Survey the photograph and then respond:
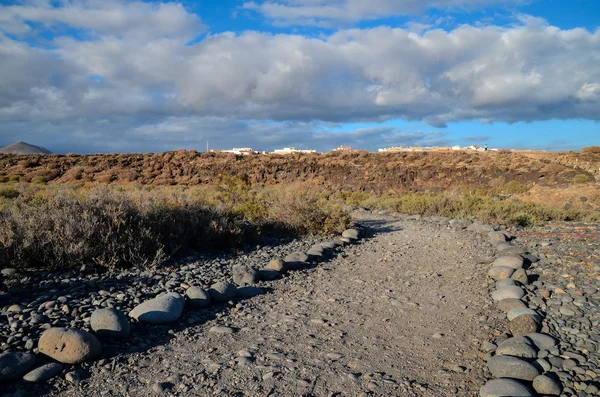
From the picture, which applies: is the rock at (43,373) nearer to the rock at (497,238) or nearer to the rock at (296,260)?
the rock at (296,260)

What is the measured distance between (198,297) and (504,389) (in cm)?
348

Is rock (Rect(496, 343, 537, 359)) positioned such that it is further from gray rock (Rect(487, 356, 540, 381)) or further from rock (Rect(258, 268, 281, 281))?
rock (Rect(258, 268, 281, 281))

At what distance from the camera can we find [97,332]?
13.9 ft

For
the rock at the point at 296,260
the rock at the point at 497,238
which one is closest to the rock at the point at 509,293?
the rock at the point at 296,260

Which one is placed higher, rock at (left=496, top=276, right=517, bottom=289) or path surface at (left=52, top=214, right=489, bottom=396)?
rock at (left=496, top=276, right=517, bottom=289)

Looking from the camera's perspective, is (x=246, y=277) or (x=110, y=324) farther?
(x=246, y=277)

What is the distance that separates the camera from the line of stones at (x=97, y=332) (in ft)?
11.4

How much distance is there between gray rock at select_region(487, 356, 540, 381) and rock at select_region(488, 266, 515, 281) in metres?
3.02

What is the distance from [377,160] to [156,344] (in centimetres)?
3328

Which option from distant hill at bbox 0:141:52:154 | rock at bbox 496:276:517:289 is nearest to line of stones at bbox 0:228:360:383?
rock at bbox 496:276:517:289

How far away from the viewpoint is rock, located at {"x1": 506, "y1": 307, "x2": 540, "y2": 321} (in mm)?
4855

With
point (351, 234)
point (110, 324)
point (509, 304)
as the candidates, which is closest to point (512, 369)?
point (509, 304)

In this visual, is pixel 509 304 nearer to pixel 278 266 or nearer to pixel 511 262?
pixel 511 262

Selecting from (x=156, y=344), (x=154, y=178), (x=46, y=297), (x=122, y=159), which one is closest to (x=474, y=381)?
(x=156, y=344)
